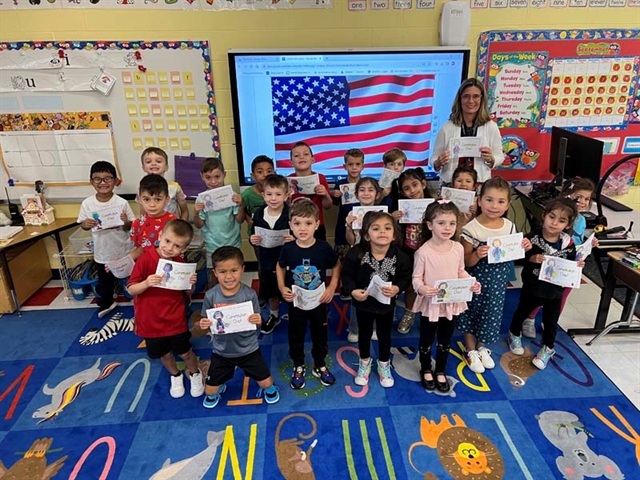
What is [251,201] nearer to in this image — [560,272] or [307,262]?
[307,262]

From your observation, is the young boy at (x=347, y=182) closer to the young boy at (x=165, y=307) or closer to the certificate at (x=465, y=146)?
the certificate at (x=465, y=146)

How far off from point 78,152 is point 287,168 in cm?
191

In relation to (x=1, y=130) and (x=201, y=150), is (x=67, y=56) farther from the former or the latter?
(x=201, y=150)

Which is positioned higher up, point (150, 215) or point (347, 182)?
point (347, 182)

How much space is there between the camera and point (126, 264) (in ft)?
11.8

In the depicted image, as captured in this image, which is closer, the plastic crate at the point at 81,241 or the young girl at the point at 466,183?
the young girl at the point at 466,183

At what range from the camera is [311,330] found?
293 centimetres

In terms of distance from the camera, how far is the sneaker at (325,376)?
117 inches

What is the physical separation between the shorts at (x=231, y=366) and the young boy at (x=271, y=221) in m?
0.73

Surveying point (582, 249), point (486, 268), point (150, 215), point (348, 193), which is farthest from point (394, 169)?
point (150, 215)

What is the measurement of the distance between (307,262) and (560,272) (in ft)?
5.25

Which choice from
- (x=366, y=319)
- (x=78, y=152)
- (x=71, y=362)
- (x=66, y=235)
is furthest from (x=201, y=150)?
(x=366, y=319)

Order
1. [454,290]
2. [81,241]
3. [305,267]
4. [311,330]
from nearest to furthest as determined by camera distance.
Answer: [454,290] → [305,267] → [311,330] → [81,241]

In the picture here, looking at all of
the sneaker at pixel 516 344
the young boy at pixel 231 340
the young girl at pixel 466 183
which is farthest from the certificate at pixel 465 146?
the young boy at pixel 231 340
